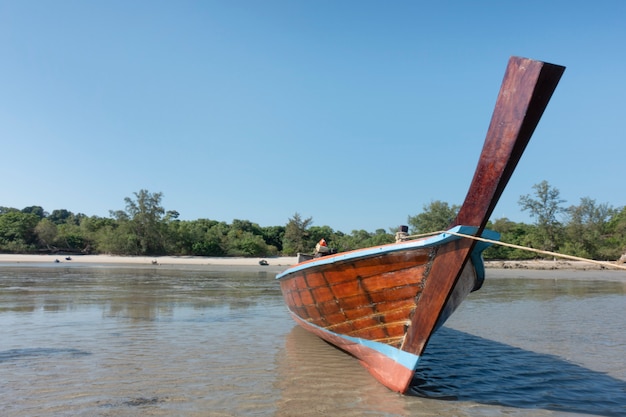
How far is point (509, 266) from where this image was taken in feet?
145

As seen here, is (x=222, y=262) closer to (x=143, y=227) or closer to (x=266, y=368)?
(x=143, y=227)

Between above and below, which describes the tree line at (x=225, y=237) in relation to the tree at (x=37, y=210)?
below

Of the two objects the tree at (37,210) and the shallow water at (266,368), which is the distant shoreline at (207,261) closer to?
the shallow water at (266,368)

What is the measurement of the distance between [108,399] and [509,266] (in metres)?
46.6

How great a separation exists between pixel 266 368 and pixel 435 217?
53784 millimetres

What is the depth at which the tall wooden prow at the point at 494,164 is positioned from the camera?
3742 millimetres

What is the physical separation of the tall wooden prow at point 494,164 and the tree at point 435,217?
52351 millimetres

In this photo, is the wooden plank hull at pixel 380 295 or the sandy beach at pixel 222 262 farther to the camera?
the sandy beach at pixel 222 262

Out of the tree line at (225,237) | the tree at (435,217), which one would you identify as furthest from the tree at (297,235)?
the tree at (435,217)

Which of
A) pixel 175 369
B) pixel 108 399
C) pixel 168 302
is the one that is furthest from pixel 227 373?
pixel 168 302

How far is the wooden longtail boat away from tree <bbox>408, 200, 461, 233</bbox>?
168 feet

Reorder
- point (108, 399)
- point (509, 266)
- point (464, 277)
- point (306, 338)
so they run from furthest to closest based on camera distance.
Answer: point (509, 266) → point (306, 338) → point (464, 277) → point (108, 399)

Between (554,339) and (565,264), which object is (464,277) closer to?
(554,339)

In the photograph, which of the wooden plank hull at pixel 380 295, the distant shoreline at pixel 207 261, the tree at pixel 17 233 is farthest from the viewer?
the tree at pixel 17 233
